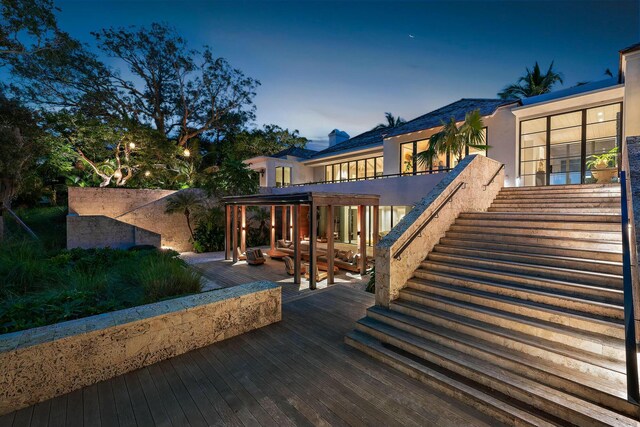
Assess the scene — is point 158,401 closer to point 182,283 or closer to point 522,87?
point 182,283

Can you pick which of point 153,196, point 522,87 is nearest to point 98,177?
point 153,196

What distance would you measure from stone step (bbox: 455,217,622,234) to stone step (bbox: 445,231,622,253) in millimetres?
367

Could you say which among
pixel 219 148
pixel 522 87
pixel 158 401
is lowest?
pixel 158 401

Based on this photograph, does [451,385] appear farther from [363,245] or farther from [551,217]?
[363,245]

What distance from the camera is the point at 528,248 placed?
4988mm

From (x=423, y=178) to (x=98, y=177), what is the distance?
1979 cm

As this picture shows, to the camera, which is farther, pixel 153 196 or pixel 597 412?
pixel 153 196

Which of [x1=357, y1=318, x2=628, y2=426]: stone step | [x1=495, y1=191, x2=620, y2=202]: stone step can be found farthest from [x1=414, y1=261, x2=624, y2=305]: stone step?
[x1=495, y1=191, x2=620, y2=202]: stone step

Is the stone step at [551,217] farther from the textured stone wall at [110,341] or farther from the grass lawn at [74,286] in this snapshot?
the grass lawn at [74,286]

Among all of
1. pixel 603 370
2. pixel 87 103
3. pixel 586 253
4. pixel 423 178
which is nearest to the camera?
pixel 603 370

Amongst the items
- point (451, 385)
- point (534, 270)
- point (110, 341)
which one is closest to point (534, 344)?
point (451, 385)

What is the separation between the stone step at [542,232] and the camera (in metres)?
4.60

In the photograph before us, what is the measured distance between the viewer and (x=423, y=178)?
1196 cm

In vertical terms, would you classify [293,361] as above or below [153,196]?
below
